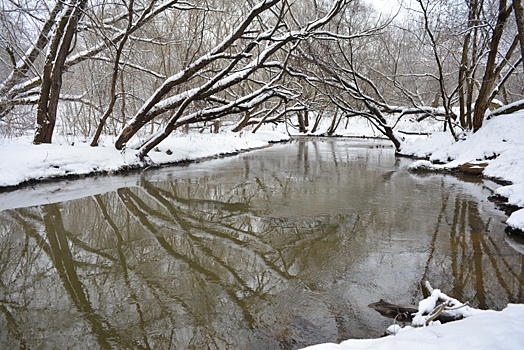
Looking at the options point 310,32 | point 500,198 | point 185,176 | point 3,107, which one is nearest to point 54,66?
point 3,107

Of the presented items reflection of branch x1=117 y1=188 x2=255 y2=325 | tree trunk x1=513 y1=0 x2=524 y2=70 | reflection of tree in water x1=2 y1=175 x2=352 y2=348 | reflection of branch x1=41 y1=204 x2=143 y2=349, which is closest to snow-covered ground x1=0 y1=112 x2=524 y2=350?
reflection of branch x1=117 y1=188 x2=255 y2=325

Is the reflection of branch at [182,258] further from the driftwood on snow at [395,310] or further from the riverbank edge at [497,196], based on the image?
the riverbank edge at [497,196]

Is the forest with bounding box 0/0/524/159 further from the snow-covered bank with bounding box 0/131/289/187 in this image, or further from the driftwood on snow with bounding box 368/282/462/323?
the driftwood on snow with bounding box 368/282/462/323

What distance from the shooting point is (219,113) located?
11039 mm

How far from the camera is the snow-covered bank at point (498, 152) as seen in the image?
7.48 meters

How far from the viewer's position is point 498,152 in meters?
9.52

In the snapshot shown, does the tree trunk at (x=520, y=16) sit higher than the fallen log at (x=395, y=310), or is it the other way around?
the tree trunk at (x=520, y=16)

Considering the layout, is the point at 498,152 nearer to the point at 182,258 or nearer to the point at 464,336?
the point at 464,336

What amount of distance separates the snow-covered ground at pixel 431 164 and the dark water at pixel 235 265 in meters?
0.56

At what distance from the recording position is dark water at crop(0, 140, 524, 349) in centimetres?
275

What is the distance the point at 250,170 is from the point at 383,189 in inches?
187

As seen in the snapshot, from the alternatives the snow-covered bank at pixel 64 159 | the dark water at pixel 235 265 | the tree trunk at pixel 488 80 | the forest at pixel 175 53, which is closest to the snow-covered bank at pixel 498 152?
the tree trunk at pixel 488 80

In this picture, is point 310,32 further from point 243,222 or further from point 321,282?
point 321,282

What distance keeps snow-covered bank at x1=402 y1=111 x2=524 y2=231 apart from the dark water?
46.4 inches
